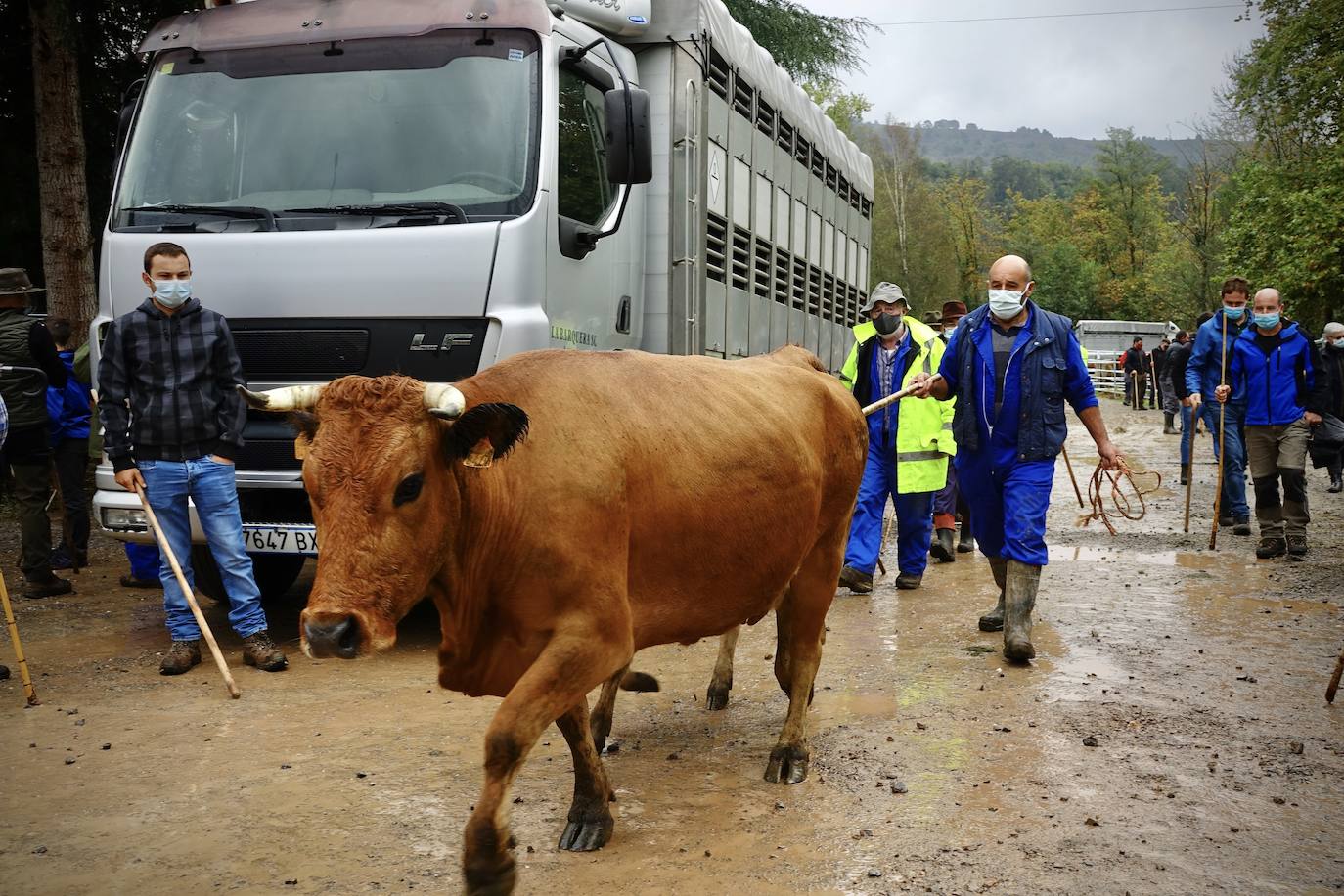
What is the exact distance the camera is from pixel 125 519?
713 centimetres

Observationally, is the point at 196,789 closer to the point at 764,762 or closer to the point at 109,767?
the point at 109,767

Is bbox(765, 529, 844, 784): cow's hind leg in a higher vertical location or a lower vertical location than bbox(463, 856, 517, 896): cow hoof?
higher

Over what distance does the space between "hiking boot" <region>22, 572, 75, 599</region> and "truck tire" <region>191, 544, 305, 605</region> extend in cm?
129

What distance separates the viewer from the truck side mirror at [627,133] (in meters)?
6.91

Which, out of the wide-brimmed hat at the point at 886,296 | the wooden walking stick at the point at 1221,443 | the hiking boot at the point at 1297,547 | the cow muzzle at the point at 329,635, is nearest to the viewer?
the cow muzzle at the point at 329,635

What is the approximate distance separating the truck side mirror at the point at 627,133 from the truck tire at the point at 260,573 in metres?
→ 3.15

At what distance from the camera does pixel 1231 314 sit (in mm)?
11344

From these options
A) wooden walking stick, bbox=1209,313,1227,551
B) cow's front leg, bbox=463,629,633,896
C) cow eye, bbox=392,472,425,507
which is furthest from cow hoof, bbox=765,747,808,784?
wooden walking stick, bbox=1209,313,1227,551

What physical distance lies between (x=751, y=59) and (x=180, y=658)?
20.4ft

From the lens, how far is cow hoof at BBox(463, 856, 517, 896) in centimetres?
344

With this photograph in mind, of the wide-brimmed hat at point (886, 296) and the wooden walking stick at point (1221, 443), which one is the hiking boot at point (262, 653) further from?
the wooden walking stick at point (1221, 443)

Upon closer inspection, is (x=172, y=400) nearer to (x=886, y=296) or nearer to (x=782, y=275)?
(x=886, y=296)

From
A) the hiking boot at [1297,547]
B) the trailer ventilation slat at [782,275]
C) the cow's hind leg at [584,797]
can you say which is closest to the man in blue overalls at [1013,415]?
the cow's hind leg at [584,797]

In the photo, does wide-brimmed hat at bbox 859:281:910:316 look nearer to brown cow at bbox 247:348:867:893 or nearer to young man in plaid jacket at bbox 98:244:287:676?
brown cow at bbox 247:348:867:893
